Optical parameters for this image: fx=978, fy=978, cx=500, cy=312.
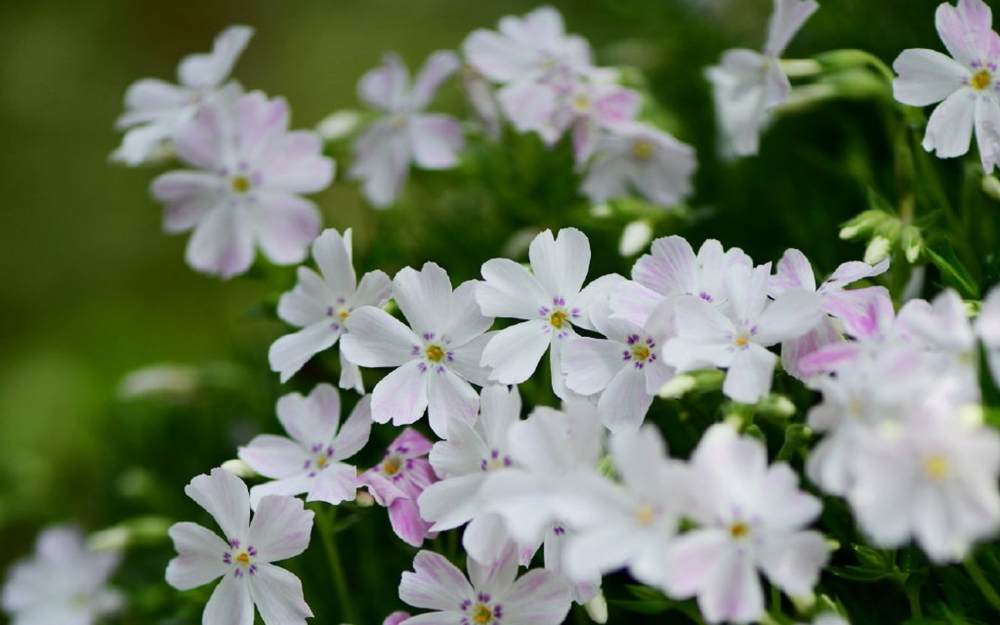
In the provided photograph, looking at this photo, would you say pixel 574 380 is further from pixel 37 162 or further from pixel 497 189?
pixel 37 162

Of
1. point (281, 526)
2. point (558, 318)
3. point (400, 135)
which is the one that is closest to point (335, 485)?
point (281, 526)

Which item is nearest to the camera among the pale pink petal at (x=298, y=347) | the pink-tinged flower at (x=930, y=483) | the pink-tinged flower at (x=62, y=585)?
the pink-tinged flower at (x=930, y=483)

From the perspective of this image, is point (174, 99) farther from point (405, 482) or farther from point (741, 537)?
point (741, 537)

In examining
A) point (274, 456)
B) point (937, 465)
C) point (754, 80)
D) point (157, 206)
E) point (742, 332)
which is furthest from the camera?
point (157, 206)

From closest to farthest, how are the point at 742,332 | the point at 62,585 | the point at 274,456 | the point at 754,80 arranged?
the point at 742,332 → the point at 274,456 → the point at 754,80 → the point at 62,585

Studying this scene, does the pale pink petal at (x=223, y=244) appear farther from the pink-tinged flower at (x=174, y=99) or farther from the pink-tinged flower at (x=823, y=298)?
the pink-tinged flower at (x=823, y=298)

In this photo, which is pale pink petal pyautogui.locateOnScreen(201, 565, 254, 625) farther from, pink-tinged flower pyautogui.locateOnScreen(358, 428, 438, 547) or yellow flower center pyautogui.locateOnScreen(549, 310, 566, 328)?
yellow flower center pyautogui.locateOnScreen(549, 310, 566, 328)

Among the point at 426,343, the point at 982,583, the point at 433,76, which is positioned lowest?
the point at 982,583

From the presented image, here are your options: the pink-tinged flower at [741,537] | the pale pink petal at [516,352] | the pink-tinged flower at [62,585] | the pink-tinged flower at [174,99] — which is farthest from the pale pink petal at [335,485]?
the pink-tinged flower at [62,585]
